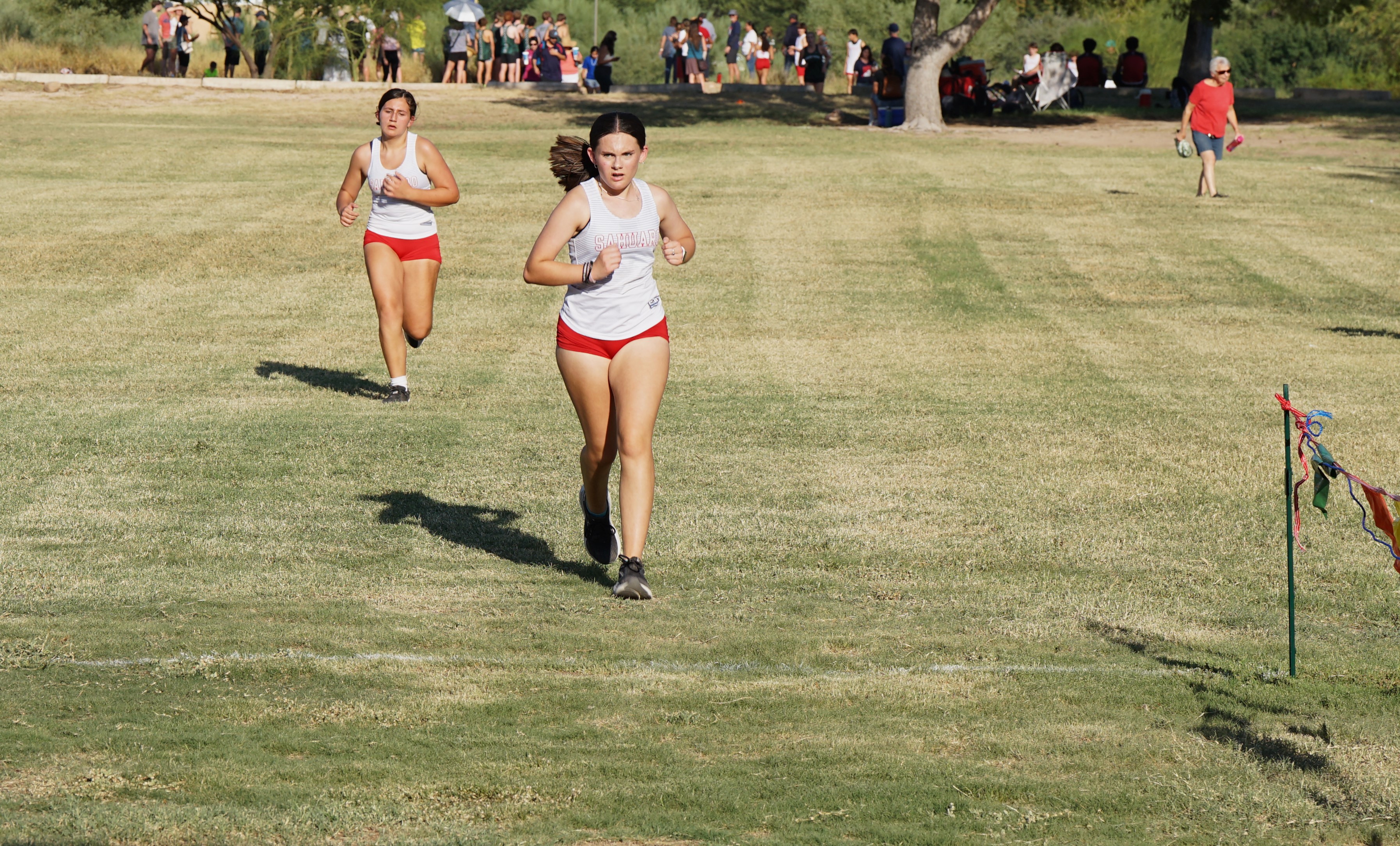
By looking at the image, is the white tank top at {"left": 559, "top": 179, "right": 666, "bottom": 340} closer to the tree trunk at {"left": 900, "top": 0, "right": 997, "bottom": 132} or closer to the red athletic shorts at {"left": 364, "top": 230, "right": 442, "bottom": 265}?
the red athletic shorts at {"left": 364, "top": 230, "right": 442, "bottom": 265}

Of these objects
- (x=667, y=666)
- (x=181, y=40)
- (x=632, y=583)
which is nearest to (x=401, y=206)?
(x=632, y=583)

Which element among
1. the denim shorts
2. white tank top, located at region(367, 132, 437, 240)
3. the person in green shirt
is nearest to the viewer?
white tank top, located at region(367, 132, 437, 240)

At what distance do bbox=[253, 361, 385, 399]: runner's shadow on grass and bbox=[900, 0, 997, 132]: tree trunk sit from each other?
2038cm

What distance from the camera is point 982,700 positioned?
228 inches

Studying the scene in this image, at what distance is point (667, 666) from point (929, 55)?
27.7m

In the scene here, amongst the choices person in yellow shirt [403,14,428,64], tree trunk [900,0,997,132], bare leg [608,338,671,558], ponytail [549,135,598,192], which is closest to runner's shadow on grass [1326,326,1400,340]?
bare leg [608,338,671,558]

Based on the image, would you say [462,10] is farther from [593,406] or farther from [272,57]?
[593,406]

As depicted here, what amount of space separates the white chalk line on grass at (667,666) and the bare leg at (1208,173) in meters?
18.2

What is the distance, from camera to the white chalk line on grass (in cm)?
608

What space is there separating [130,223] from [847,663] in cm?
1744

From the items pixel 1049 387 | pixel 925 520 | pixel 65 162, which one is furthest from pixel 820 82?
pixel 925 520

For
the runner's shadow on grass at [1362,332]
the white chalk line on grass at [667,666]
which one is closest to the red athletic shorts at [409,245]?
the white chalk line on grass at [667,666]

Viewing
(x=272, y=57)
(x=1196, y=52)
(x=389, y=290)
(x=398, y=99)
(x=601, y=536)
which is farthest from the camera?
(x=272, y=57)

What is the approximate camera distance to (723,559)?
314 inches
